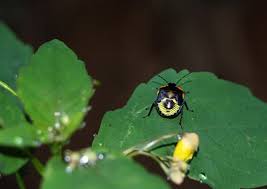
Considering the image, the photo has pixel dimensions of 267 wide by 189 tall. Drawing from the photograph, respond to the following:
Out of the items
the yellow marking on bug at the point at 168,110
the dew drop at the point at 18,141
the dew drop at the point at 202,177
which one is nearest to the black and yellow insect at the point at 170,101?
the yellow marking on bug at the point at 168,110

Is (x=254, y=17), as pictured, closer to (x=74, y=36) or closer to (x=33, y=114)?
(x=74, y=36)

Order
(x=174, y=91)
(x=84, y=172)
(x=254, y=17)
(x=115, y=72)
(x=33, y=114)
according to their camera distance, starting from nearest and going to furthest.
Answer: (x=84, y=172) → (x=33, y=114) → (x=174, y=91) → (x=115, y=72) → (x=254, y=17)

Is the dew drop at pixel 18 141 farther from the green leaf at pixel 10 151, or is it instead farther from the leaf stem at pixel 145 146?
the leaf stem at pixel 145 146

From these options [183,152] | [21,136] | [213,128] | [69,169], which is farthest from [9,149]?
[213,128]

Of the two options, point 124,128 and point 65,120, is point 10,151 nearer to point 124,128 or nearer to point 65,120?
point 65,120

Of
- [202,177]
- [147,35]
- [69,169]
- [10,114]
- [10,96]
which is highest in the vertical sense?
[10,114]

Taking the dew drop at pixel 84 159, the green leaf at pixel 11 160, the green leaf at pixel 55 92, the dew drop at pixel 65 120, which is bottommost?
the green leaf at pixel 11 160

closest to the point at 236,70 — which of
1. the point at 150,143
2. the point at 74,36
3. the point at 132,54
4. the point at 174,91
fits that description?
the point at 132,54
